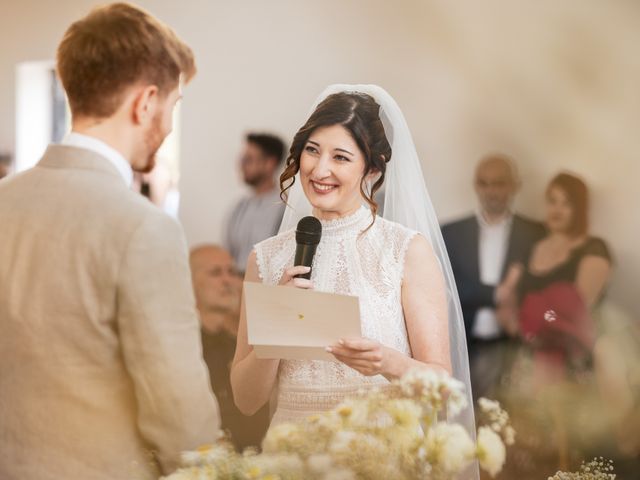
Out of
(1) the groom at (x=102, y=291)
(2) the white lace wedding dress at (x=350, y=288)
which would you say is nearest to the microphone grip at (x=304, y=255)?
(2) the white lace wedding dress at (x=350, y=288)

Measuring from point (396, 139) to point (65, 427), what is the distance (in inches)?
46.8

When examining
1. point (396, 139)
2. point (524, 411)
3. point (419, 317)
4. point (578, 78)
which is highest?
point (578, 78)

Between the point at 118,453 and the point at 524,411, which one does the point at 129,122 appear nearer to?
the point at 118,453

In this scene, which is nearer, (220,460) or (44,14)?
(220,460)

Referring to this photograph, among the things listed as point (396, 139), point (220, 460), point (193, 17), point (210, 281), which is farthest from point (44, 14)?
point (220, 460)

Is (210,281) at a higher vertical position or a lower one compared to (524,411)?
higher

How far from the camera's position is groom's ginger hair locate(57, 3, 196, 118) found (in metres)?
1.60

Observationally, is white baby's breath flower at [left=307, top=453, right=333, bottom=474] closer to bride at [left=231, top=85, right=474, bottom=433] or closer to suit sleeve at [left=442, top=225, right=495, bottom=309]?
bride at [left=231, top=85, right=474, bottom=433]

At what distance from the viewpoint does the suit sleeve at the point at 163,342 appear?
5.01 feet

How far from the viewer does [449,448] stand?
137 centimetres

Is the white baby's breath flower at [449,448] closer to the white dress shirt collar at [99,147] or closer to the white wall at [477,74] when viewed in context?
the white dress shirt collar at [99,147]

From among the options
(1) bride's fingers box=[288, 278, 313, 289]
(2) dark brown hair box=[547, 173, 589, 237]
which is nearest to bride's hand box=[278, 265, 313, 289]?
(1) bride's fingers box=[288, 278, 313, 289]

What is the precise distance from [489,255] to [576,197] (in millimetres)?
429

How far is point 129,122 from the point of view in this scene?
1.64m
